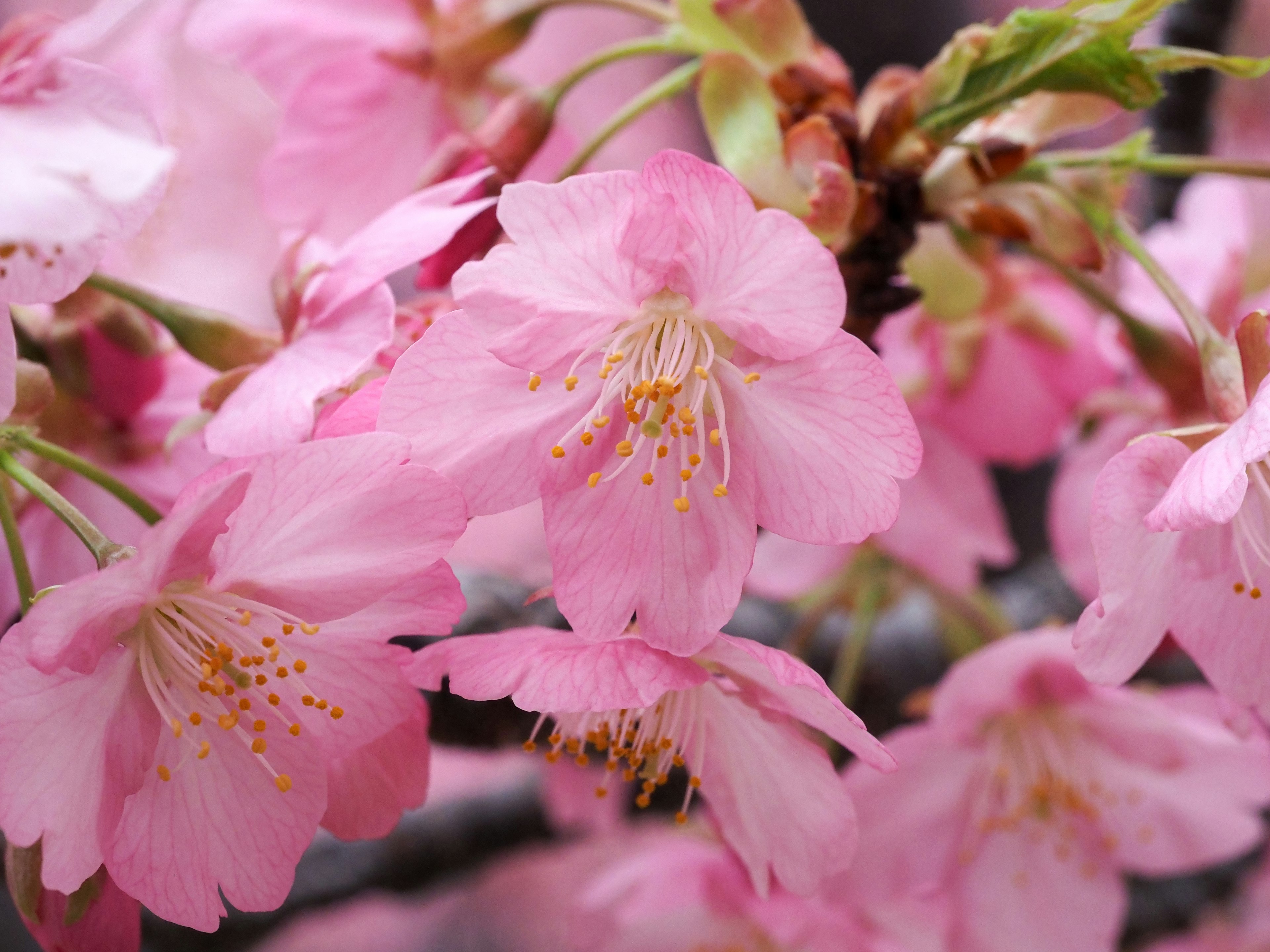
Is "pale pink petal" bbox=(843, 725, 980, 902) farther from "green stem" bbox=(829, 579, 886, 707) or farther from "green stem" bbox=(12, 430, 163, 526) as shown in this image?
"green stem" bbox=(12, 430, 163, 526)

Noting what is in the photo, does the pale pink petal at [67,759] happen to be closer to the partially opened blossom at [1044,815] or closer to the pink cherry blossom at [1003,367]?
the partially opened blossom at [1044,815]

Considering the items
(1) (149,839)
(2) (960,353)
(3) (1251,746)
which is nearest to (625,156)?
(2) (960,353)

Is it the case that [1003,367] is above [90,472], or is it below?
below

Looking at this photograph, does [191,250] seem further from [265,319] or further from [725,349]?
[725,349]

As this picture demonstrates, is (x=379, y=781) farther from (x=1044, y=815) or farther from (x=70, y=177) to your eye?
(x=1044, y=815)

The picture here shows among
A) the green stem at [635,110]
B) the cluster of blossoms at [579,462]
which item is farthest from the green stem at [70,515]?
the green stem at [635,110]

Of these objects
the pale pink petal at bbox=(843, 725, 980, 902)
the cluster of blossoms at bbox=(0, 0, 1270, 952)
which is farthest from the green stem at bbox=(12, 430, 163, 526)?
the pale pink petal at bbox=(843, 725, 980, 902)

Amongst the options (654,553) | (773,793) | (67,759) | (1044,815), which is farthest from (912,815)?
(67,759)
